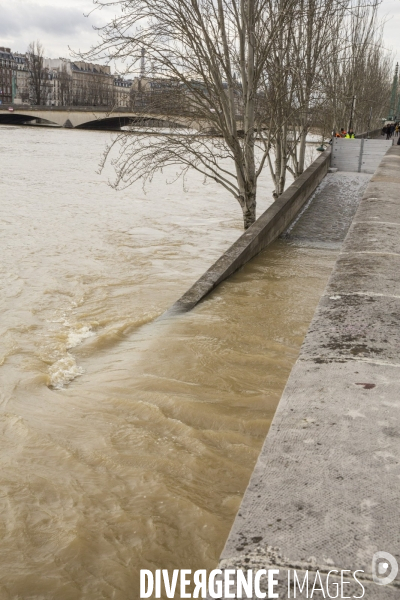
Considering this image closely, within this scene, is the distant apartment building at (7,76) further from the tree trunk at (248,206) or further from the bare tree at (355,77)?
the tree trunk at (248,206)

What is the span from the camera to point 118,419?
4.64 metres

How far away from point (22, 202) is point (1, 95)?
426 ft

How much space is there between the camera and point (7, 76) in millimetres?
144875

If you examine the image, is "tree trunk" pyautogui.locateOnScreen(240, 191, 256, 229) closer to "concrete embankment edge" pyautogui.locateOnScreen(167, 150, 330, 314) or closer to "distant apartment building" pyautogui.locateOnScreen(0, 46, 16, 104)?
"concrete embankment edge" pyautogui.locateOnScreen(167, 150, 330, 314)

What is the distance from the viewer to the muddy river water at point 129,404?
10.5 feet

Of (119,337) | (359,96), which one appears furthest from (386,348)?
(359,96)

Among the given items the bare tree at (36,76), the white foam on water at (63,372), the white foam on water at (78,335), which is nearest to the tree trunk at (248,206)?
the white foam on water at (78,335)

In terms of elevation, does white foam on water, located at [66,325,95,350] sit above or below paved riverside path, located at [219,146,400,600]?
below

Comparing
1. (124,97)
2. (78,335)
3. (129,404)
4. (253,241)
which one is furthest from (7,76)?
(129,404)

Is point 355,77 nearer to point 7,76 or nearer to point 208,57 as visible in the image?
point 208,57

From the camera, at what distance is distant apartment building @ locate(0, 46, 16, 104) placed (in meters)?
141

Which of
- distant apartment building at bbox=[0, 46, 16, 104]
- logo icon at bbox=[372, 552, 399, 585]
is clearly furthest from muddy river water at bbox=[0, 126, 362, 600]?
distant apartment building at bbox=[0, 46, 16, 104]

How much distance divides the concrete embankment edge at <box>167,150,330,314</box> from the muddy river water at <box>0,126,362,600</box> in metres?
0.18

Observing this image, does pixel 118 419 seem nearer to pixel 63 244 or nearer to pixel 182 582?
pixel 182 582
